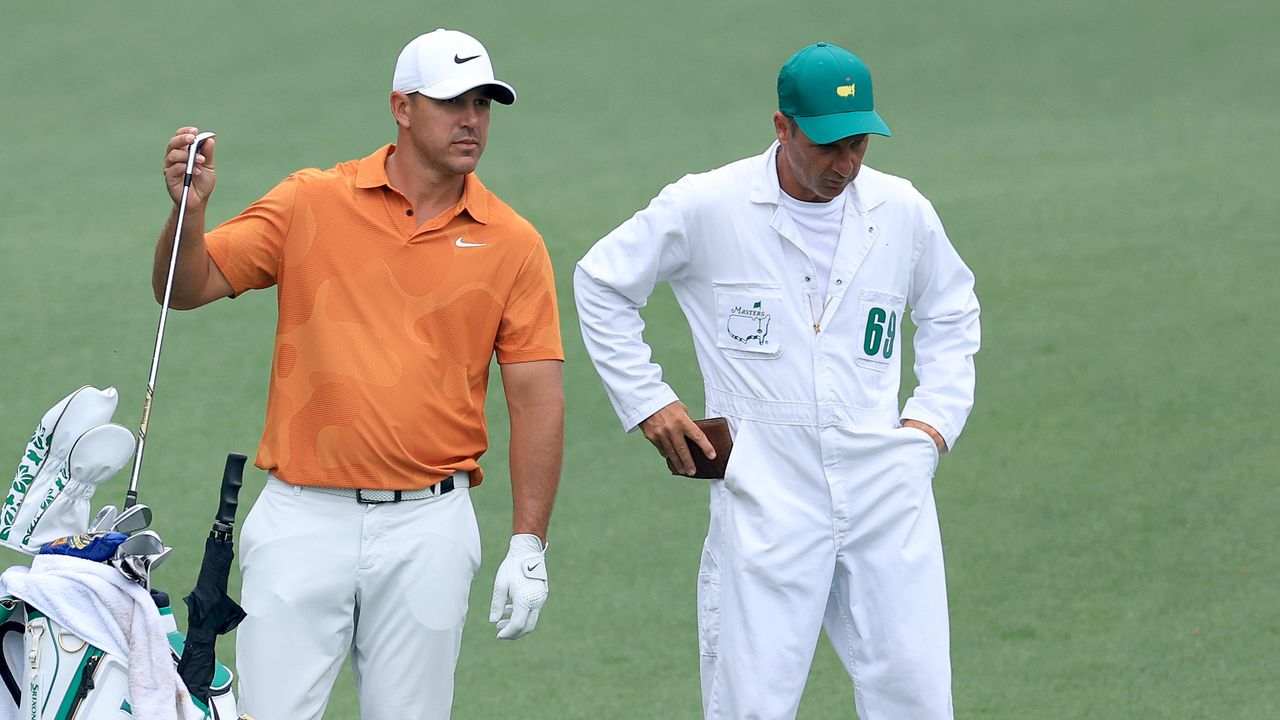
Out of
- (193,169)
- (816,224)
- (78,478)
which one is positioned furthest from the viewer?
(816,224)

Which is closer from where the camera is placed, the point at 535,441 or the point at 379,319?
the point at 379,319

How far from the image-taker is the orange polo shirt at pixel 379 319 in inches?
165

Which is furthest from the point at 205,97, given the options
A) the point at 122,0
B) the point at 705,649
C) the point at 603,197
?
the point at 705,649

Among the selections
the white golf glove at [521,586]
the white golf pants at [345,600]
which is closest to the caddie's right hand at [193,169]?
the white golf pants at [345,600]

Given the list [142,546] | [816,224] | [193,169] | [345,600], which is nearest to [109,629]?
[142,546]

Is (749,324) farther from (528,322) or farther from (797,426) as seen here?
(528,322)

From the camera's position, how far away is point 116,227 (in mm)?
11391

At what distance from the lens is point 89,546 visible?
3.58 m

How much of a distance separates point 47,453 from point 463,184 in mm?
1168

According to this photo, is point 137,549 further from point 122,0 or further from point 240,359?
point 122,0

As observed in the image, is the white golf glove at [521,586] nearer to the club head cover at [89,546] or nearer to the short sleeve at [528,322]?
the short sleeve at [528,322]

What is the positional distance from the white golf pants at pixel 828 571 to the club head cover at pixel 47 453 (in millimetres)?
1447

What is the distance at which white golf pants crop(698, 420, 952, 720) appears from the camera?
167 inches

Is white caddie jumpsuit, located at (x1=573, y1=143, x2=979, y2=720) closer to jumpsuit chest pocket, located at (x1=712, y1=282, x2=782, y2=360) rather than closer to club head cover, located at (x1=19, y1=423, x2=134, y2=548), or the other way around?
jumpsuit chest pocket, located at (x1=712, y1=282, x2=782, y2=360)
